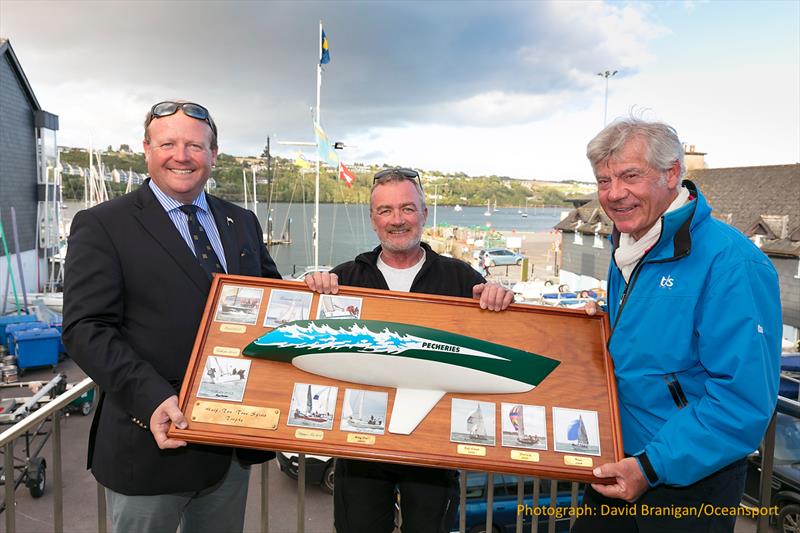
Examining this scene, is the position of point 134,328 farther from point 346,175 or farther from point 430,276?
point 346,175

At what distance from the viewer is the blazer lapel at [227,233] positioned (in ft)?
8.73

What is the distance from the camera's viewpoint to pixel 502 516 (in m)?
7.23

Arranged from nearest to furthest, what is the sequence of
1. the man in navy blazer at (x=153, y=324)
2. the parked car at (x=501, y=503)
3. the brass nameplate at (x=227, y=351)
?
the man in navy blazer at (x=153, y=324)
the brass nameplate at (x=227, y=351)
the parked car at (x=501, y=503)

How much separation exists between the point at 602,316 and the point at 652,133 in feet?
2.78

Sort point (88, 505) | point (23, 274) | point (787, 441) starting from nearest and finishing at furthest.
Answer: point (787, 441), point (88, 505), point (23, 274)

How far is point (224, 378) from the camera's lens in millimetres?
2314

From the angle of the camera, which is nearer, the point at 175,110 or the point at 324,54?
the point at 175,110

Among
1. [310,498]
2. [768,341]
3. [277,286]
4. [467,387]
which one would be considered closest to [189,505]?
[277,286]

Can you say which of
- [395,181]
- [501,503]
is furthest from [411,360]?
[501,503]

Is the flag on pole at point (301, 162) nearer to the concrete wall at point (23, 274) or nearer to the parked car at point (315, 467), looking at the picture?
the concrete wall at point (23, 274)

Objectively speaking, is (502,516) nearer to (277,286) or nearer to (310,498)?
(310,498)

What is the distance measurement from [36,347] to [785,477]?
778 inches

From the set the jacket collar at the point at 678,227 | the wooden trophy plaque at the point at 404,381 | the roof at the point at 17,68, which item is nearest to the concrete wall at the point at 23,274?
the roof at the point at 17,68

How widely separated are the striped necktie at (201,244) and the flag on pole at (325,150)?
73.6ft
